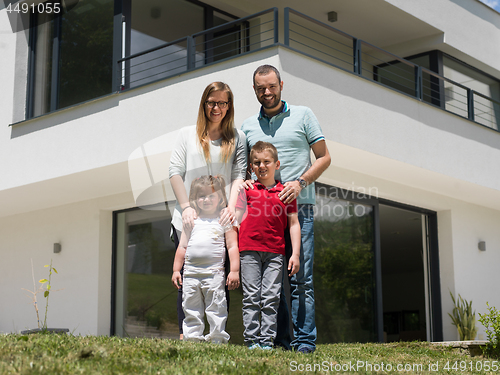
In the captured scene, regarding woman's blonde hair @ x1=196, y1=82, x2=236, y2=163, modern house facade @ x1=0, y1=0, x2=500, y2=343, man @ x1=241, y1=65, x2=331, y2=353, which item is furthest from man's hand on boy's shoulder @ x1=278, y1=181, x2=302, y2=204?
modern house facade @ x1=0, y1=0, x2=500, y2=343

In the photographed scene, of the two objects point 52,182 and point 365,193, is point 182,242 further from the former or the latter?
point 365,193

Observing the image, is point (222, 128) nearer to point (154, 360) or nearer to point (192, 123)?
point (154, 360)

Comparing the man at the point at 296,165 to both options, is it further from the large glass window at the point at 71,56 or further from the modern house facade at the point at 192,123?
the large glass window at the point at 71,56

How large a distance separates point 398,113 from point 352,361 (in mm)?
5198

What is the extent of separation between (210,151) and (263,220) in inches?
27.7

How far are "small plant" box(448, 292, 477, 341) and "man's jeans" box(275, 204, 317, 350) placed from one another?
22.6 ft

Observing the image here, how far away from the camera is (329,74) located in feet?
24.1

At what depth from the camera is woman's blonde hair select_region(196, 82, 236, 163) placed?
172 inches

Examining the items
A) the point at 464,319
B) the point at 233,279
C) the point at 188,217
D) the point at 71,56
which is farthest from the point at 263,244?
the point at 464,319

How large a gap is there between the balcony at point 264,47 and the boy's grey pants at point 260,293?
10.9ft

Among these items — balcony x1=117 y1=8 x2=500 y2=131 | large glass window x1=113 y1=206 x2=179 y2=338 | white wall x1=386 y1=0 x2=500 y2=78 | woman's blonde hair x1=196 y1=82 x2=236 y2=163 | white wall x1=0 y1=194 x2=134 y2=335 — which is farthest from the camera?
white wall x1=386 y1=0 x2=500 y2=78

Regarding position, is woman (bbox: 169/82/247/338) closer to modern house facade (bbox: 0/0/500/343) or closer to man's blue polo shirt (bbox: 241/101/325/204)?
A: man's blue polo shirt (bbox: 241/101/325/204)

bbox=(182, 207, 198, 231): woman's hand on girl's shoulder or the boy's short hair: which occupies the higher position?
the boy's short hair

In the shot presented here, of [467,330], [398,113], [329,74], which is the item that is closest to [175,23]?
[329,74]
